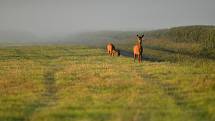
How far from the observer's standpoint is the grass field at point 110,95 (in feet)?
85.3

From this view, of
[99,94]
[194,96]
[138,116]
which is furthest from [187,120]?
[99,94]

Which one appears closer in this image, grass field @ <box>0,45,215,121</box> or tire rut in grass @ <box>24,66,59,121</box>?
grass field @ <box>0,45,215,121</box>

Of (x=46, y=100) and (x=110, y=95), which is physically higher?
(x=110, y=95)

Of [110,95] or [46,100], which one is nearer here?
[46,100]

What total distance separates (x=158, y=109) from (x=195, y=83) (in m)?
8.19

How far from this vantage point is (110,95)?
31.4m

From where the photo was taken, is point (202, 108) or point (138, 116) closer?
point (138, 116)

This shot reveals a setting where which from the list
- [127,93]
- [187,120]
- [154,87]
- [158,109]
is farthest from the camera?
[154,87]

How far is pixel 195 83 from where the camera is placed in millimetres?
34562

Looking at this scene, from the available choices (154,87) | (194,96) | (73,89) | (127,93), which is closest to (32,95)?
(73,89)

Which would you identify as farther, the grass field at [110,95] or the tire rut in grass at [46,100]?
the tire rut in grass at [46,100]

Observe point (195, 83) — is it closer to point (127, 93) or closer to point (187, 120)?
point (127, 93)

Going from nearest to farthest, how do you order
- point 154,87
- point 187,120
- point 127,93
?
point 187,120, point 127,93, point 154,87

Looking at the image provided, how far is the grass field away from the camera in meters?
26.0
